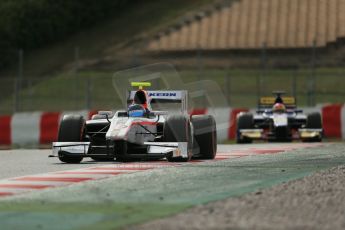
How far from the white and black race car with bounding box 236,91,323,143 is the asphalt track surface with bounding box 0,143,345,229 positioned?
7613 millimetres

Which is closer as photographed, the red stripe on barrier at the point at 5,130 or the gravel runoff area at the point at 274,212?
the gravel runoff area at the point at 274,212

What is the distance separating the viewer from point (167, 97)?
16891 mm

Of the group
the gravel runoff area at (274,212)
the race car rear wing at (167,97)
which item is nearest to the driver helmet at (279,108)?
the race car rear wing at (167,97)

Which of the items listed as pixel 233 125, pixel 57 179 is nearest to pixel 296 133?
pixel 233 125

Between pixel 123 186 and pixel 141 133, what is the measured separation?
14.4ft

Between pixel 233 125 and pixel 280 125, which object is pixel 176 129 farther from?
pixel 233 125

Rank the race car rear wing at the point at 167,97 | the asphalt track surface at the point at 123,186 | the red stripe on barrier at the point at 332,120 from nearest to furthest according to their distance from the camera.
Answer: the asphalt track surface at the point at 123,186 < the race car rear wing at the point at 167,97 < the red stripe on barrier at the point at 332,120

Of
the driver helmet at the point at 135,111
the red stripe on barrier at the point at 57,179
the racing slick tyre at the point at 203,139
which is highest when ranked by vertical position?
the driver helmet at the point at 135,111

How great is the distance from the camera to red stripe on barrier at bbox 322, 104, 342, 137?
2734cm

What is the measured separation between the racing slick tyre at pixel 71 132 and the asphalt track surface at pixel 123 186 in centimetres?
27

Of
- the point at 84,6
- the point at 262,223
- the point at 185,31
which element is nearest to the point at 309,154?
the point at 262,223

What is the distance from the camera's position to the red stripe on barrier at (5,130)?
2675 cm

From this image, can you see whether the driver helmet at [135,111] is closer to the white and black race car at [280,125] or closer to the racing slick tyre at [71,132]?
the racing slick tyre at [71,132]

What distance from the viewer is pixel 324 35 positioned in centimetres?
4222
